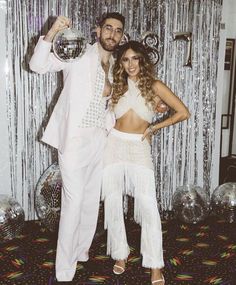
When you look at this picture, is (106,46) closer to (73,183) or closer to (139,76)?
(139,76)

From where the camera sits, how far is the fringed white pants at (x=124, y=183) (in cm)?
287

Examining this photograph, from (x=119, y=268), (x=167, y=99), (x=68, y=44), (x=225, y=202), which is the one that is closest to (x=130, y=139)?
(x=167, y=99)

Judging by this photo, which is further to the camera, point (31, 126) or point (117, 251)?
point (31, 126)

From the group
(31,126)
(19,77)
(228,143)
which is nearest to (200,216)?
(31,126)

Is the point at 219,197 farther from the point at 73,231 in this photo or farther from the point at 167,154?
the point at 73,231

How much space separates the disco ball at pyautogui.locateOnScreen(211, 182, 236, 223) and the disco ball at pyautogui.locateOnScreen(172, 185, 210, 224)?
103 mm

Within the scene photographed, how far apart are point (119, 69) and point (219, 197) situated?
188cm

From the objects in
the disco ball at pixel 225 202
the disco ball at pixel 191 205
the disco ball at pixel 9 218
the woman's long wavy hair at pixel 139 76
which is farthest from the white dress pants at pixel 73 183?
the disco ball at pixel 225 202

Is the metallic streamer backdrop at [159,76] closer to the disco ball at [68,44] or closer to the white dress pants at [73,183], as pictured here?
the white dress pants at [73,183]

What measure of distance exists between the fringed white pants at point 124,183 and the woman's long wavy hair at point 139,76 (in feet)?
0.97

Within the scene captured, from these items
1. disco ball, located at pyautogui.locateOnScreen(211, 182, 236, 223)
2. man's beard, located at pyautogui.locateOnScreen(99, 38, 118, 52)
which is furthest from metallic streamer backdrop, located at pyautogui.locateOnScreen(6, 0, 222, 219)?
man's beard, located at pyautogui.locateOnScreen(99, 38, 118, 52)

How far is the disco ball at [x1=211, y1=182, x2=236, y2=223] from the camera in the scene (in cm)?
403

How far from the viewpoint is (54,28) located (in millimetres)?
2527

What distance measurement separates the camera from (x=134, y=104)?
2984 mm
